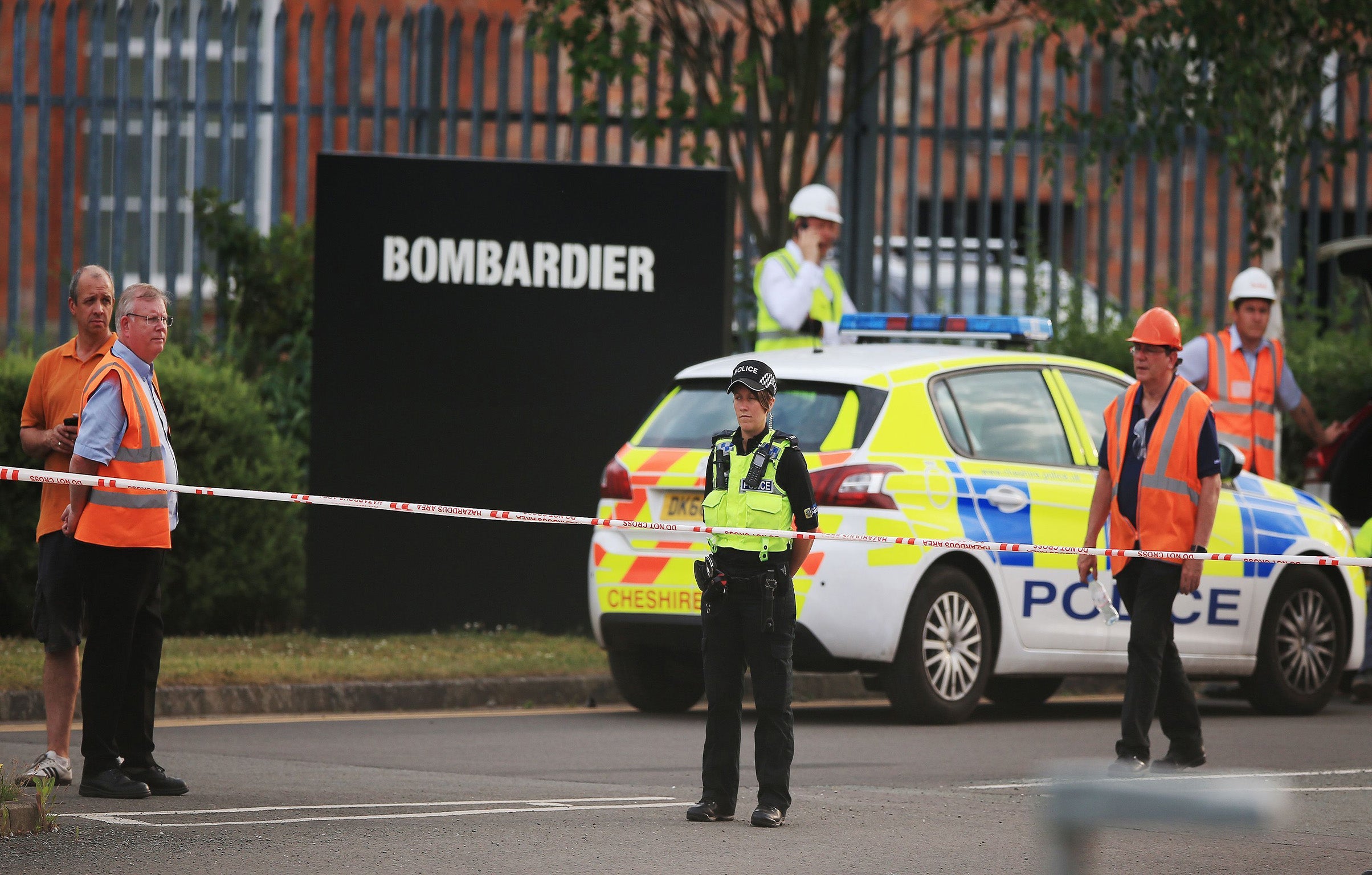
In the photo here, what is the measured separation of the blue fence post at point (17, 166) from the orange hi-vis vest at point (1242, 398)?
848cm

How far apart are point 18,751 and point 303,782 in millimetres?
1346

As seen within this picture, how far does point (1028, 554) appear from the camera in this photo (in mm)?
10250

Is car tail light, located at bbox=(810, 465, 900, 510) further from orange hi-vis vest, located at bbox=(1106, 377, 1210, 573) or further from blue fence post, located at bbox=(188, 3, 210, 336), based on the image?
blue fence post, located at bbox=(188, 3, 210, 336)

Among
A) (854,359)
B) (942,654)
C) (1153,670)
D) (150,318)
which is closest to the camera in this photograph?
(150,318)

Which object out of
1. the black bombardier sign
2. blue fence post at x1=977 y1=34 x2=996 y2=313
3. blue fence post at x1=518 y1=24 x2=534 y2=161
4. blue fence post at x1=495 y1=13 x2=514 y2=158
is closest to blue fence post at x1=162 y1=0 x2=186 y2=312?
blue fence post at x1=495 y1=13 x2=514 y2=158

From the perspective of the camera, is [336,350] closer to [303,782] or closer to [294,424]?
[294,424]

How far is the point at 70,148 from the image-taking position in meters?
15.8

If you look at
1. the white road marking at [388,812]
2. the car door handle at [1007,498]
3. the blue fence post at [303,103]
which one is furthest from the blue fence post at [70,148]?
the white road marking at [388,812]

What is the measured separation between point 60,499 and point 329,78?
8503 millimetres

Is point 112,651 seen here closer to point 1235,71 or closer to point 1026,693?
point 1026,693

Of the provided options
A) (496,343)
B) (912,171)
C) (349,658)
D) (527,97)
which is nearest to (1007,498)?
(349,658)

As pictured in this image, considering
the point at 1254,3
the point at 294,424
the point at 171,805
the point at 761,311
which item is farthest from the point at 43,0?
the point at 171,805

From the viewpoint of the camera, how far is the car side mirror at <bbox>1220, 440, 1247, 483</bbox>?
10023 millimetres

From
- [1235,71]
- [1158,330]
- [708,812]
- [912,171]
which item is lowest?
[708,812]
